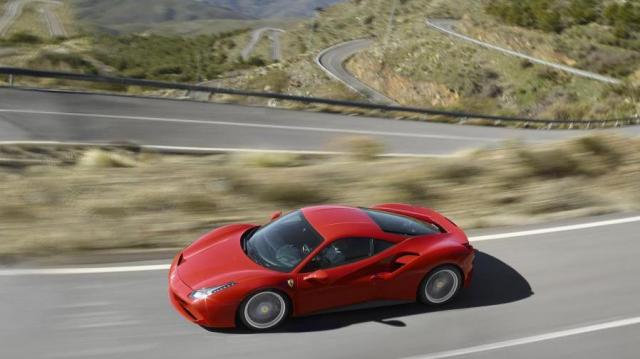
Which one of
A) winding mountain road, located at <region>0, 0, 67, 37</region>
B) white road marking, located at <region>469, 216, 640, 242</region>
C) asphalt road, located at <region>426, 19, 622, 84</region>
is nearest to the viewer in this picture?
white road marking, located at <region>469, 216, 640, 242</region>

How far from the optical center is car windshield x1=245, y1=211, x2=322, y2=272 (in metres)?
7.19

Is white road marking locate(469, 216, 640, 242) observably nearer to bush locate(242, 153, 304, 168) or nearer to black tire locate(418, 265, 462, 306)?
black tire locate(418, 265, 462, 306)

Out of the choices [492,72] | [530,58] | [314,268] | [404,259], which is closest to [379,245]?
[404,259]

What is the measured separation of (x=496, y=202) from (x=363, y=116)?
12.4 m

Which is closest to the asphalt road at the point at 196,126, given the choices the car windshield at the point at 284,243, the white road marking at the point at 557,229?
the white road marking at the point at 557,229

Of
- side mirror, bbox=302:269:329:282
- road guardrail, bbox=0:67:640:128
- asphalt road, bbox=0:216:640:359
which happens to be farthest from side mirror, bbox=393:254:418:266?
road guardrail, bbox=0:67:640:128

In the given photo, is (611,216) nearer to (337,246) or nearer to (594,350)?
(594,350)

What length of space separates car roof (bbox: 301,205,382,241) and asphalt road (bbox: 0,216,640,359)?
903 millimetres

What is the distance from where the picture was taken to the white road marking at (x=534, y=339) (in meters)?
6.77

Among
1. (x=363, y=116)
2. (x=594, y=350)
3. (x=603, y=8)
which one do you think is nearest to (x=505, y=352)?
(x=594, y=350)

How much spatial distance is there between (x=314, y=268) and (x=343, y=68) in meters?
47.4

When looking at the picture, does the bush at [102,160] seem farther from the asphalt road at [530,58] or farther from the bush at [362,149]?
the asphalt road at [530,58]

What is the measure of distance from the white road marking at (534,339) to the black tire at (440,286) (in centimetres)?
89

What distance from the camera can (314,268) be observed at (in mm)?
7117
